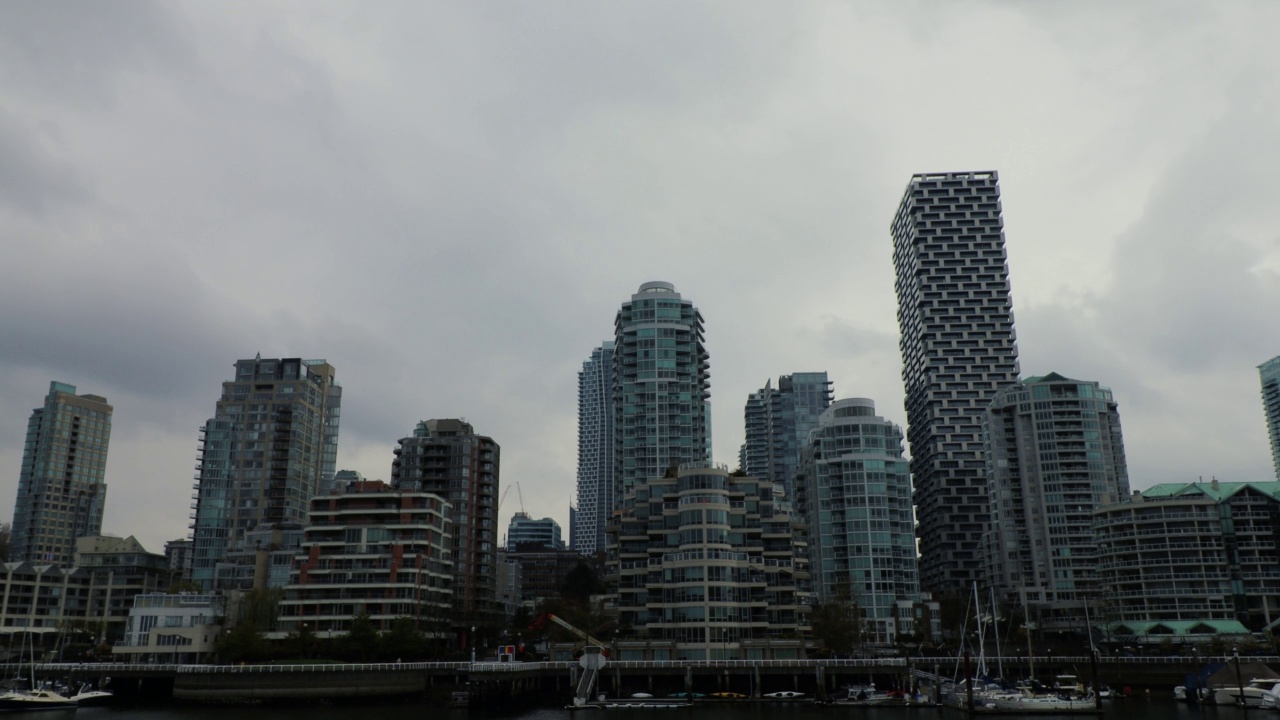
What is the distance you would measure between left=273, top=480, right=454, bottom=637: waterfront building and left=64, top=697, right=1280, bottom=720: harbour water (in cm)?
3740

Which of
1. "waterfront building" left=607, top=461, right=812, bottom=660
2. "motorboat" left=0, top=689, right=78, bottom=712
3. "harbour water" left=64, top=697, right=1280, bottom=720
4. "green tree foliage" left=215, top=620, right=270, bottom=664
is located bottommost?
"harbour water" left=64, top=697, right=1280, bottom=720

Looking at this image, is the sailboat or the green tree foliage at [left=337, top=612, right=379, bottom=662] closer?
the sailboat

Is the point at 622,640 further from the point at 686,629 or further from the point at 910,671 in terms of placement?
the point at 910,671

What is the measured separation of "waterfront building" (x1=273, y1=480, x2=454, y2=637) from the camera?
533ft

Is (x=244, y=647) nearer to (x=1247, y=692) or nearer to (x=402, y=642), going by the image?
(x=402, y=642)

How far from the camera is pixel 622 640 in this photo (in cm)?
14962

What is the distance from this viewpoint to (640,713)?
113m

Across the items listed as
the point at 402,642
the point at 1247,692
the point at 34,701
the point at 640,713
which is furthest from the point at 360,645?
the point at 1247,692

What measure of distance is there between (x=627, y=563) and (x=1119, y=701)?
75782 mm

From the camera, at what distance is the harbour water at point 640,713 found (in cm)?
10756

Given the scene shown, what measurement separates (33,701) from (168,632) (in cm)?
3527

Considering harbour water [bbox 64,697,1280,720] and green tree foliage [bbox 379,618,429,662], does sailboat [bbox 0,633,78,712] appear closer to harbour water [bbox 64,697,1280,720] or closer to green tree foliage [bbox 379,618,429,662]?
harbour water [bbox 64,697,1280,720]

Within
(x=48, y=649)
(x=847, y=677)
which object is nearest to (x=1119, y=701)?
(x=847, y=677)

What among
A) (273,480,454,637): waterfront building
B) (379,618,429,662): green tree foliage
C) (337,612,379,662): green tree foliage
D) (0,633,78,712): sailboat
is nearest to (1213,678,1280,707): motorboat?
(379,618,429,662): green tree foliage
